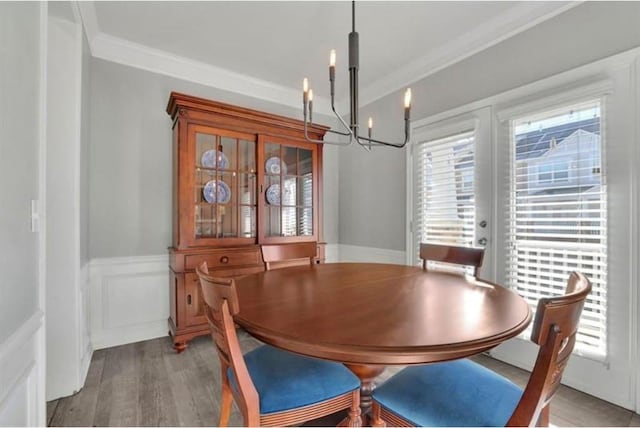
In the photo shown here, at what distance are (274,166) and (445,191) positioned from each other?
1626 millimetres

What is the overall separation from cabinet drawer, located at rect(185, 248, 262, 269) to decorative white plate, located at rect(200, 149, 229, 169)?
772 millimetres

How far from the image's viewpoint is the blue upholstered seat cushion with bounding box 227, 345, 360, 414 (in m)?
1.10

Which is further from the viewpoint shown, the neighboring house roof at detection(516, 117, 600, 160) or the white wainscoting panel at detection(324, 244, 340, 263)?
the white wainscoting panel at detection(324, 244, 340, 263)

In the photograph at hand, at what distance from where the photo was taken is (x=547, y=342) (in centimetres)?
77

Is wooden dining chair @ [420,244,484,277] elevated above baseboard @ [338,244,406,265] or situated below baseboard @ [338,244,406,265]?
above

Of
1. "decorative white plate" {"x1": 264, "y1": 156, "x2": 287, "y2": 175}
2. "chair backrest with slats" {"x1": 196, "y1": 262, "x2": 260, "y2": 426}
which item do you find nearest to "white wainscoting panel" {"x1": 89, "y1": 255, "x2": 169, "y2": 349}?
"decorative white plate" {"x1": 264, "y1": 156, "x2": 287, "y2": 175}

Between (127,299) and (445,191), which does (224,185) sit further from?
(445,191)

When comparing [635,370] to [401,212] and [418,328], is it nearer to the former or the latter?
[418,328]

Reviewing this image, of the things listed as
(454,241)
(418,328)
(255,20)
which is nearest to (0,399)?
(418,328)

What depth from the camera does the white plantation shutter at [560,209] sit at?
1.82 meters

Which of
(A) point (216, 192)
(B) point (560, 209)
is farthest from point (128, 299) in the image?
(B) point (560, 209)

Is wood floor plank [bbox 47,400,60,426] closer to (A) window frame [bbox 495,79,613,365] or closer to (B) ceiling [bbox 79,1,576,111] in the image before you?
(B) ceiling [bbox 79,1,576,111]

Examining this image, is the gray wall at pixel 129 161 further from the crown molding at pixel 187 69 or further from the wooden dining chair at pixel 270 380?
the wooden dining chair at pixel 270 380

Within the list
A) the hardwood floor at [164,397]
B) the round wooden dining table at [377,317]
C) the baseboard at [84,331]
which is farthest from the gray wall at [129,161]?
the round wooden dining table at [377,317]
